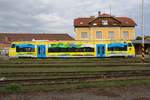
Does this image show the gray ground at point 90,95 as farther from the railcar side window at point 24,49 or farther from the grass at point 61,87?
the railcar side window at point 24,49

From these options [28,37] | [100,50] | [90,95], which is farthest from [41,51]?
[28,37]

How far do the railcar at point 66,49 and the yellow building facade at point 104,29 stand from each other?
3644cm

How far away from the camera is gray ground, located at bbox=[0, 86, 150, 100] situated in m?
12.0

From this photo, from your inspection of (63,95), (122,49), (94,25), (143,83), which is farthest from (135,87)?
(94,25)

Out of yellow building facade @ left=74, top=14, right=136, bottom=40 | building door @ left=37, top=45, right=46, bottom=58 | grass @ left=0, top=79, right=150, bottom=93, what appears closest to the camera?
grass @ left=0, top=79, right=150, bottom=93

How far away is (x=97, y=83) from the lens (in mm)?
16250

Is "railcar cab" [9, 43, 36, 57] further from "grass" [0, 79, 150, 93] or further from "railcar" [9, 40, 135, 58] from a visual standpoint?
"grass" [0, 79, 150, 93]

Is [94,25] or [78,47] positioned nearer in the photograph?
[78,47]

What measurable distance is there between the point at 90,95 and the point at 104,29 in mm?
75387

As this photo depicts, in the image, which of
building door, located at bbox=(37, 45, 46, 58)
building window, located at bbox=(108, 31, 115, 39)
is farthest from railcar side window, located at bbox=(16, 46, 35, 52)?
building window, located at bbox=(108, 31, 115, 39)

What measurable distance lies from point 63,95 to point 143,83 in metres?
5.43

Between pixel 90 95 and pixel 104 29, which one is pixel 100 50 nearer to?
pixel 90 95

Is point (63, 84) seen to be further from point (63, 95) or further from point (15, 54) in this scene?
point (15, 54)

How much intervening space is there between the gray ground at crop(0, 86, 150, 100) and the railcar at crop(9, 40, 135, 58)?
35.9 meters
